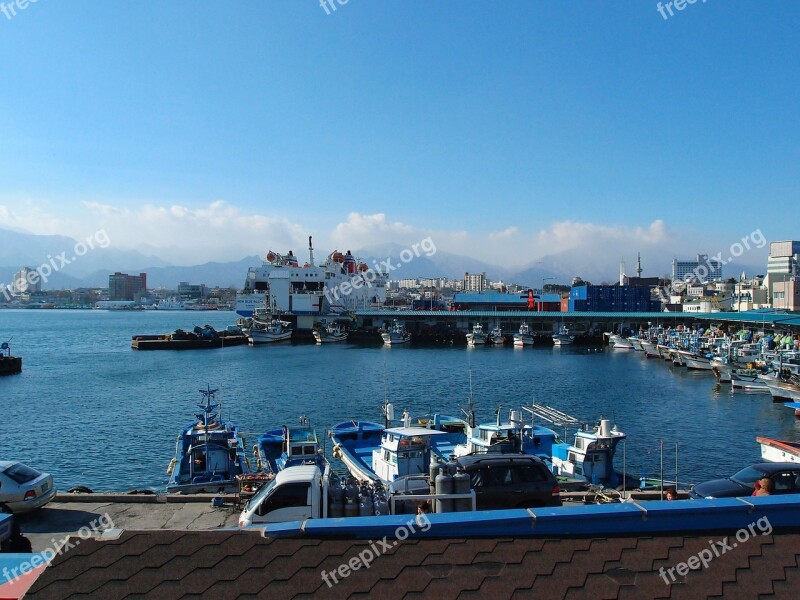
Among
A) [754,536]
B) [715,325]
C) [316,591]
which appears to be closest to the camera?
[316,591]

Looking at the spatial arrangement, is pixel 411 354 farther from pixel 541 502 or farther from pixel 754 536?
pixel 754 536

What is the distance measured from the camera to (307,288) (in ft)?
303

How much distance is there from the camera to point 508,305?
112 meters

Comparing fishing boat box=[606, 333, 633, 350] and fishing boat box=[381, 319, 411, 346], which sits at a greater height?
fishing boat box=[381, 319, 411, 346]

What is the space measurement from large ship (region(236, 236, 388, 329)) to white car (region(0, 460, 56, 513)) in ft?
253

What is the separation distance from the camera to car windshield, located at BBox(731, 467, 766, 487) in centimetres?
1020

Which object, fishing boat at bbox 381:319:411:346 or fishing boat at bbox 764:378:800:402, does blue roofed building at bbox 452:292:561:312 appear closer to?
fishing boat at bbox 381:319:411:346

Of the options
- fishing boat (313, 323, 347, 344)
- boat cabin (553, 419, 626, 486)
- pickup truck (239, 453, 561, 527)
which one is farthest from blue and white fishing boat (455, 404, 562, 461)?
fishing boat (313, 323, 347, 344)

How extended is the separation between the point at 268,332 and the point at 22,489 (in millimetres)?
68125

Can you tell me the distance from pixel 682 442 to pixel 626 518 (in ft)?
75.7

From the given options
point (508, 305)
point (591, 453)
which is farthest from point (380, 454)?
point (508, 305)

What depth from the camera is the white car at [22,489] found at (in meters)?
9.34

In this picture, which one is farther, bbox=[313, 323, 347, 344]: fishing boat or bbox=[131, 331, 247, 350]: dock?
bbox=[313, 323, 347, 344]: fishing boat

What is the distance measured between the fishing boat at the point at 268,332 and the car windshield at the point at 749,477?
69.4m
